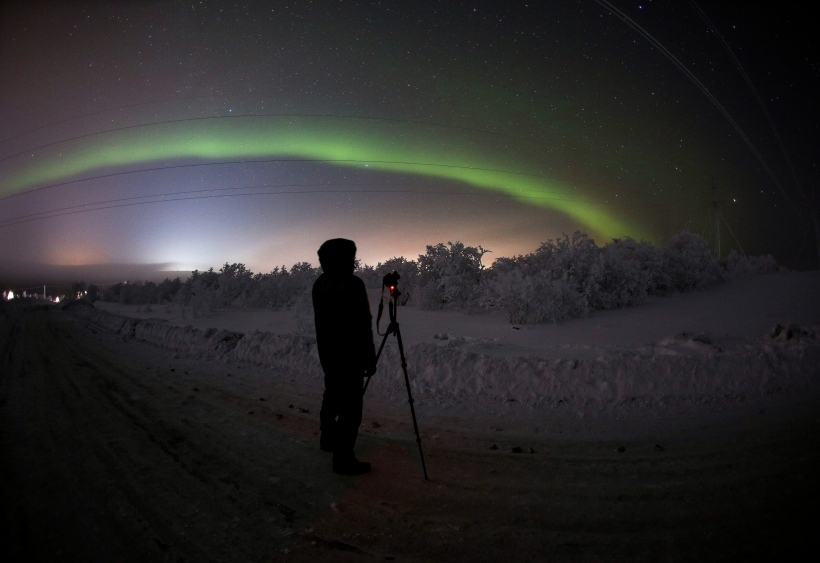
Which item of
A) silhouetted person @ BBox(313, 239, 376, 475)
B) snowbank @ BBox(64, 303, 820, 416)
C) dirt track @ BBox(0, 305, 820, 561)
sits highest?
silhouetted person @ BBox(313, 239, 376, 475)

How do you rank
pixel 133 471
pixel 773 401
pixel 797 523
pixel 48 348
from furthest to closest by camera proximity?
1. pixel 48 348
2. pixel 773 401
3. pixel 133 471
4. pixel 797 523

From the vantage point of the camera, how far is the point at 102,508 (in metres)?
3.05

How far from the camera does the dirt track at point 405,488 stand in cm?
257

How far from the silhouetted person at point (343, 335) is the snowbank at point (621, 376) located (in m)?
2.58

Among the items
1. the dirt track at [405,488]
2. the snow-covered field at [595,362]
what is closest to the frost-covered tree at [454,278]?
the snow-covered field at [595,362]

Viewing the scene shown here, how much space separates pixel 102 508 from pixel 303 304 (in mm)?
11796

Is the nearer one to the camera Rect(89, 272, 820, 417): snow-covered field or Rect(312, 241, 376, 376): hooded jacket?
Rect(312, 241, 376, 376): hooded jacket

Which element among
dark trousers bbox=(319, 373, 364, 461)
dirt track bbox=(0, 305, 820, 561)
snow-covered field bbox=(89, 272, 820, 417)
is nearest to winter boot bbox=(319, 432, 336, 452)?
dirt track bbox=(0, 305, 820, 561)

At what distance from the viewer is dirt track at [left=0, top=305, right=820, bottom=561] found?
8.43 ft

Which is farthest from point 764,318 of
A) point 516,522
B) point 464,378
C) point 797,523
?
point 516,522

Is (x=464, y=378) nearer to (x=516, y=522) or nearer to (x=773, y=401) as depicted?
(x=516, y=522)

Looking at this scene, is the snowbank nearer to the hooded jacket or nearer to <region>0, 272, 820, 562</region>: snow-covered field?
<region>0, 272, 820, 562</region>: snow-covered field

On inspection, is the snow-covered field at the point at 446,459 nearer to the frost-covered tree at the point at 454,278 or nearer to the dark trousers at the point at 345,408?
the dark trousers at the point at 345,408

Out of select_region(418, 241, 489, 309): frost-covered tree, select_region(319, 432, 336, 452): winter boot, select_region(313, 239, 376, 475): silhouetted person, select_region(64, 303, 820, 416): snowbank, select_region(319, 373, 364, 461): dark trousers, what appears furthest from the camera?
select_region(418, 241, 489, 309): frost-covered tree
